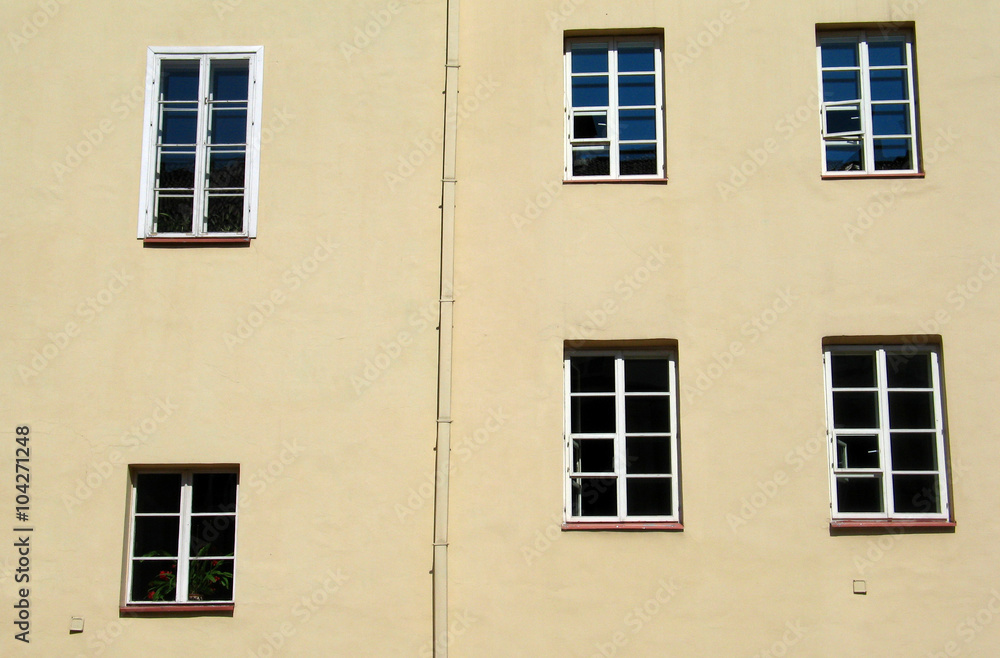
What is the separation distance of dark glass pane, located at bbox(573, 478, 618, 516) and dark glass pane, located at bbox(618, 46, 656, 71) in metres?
4.33

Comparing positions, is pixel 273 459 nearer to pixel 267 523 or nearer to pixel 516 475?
pixel 267 523

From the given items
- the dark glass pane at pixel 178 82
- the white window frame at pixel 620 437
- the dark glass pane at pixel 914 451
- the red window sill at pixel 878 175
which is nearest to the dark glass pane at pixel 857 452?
the dark glass pane at pixel 914 451

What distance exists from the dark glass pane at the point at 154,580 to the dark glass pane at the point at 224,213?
11.0 feet

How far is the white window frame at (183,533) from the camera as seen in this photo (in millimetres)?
9211

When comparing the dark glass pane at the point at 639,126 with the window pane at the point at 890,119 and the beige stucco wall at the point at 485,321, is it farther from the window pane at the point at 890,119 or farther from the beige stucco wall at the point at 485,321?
the window pane at the point at 890,119

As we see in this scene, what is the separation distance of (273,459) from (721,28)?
20.7 ft

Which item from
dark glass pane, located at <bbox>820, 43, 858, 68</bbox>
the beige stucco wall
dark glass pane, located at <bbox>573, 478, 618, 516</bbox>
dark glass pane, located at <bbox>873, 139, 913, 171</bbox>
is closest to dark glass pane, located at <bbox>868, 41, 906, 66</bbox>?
dark glass pane, located at <bbox>820, 43, 858, 68</bbox>

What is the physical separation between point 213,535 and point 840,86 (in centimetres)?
788

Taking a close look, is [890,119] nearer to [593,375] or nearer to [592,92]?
[592,92]

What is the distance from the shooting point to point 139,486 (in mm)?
9484

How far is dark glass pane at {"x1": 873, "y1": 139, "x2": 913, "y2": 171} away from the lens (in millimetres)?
9969

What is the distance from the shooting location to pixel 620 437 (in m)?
9.44

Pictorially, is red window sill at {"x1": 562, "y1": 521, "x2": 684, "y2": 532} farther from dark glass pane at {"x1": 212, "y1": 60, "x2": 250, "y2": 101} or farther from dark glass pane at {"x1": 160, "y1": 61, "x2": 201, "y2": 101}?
dark glass pane at {"x1": 160, "y1": 61, "x2": 201, "y2": 101}

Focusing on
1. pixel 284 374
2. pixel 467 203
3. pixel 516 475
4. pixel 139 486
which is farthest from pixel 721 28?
pixel 139 486
